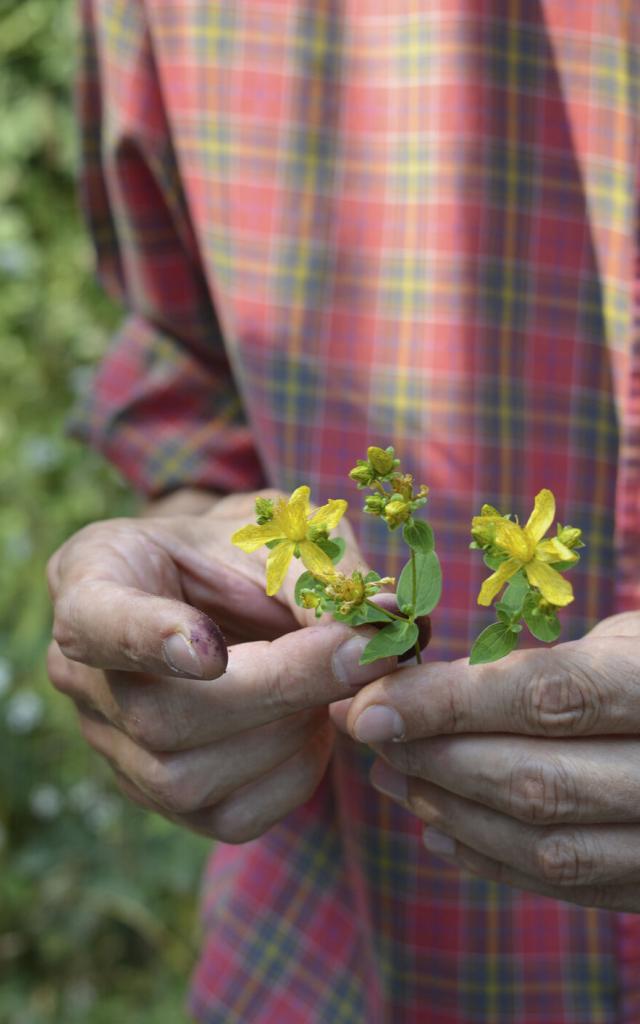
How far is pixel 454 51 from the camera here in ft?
4.01

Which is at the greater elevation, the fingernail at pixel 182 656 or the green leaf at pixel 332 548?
the green leaf at pixel 332 548

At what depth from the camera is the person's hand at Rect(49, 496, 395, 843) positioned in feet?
2.73

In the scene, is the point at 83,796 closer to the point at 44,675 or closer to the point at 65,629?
the point at 44,675

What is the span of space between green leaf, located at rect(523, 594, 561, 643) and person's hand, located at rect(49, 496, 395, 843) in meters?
0.12

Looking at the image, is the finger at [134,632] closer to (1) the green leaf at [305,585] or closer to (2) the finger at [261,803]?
(1) the green leaf at [305,585]

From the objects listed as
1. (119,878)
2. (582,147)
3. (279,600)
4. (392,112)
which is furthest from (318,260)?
(119,878)

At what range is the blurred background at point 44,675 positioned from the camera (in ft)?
8.23

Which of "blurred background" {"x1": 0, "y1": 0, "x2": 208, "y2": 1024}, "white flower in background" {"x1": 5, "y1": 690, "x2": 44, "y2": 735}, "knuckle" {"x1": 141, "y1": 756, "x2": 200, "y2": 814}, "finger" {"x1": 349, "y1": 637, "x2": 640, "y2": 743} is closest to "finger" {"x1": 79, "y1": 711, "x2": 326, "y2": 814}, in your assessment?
"knuckle" {"x1": 141, "y1": 756, "x2": 200, "y2": 814}

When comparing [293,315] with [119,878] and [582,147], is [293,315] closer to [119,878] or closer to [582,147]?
[582,147]

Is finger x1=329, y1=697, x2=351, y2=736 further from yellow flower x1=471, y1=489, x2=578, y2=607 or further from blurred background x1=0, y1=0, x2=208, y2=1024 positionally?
blurred background x1=0, y1=0, x2=208, y2=1024

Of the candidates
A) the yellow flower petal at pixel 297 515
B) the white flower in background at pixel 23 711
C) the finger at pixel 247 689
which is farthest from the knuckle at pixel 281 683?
the white flower in background at pixel 23 711

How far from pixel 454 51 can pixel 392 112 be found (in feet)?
0.30

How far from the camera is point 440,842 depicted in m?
0.94

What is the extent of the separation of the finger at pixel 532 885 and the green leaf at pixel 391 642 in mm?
212
